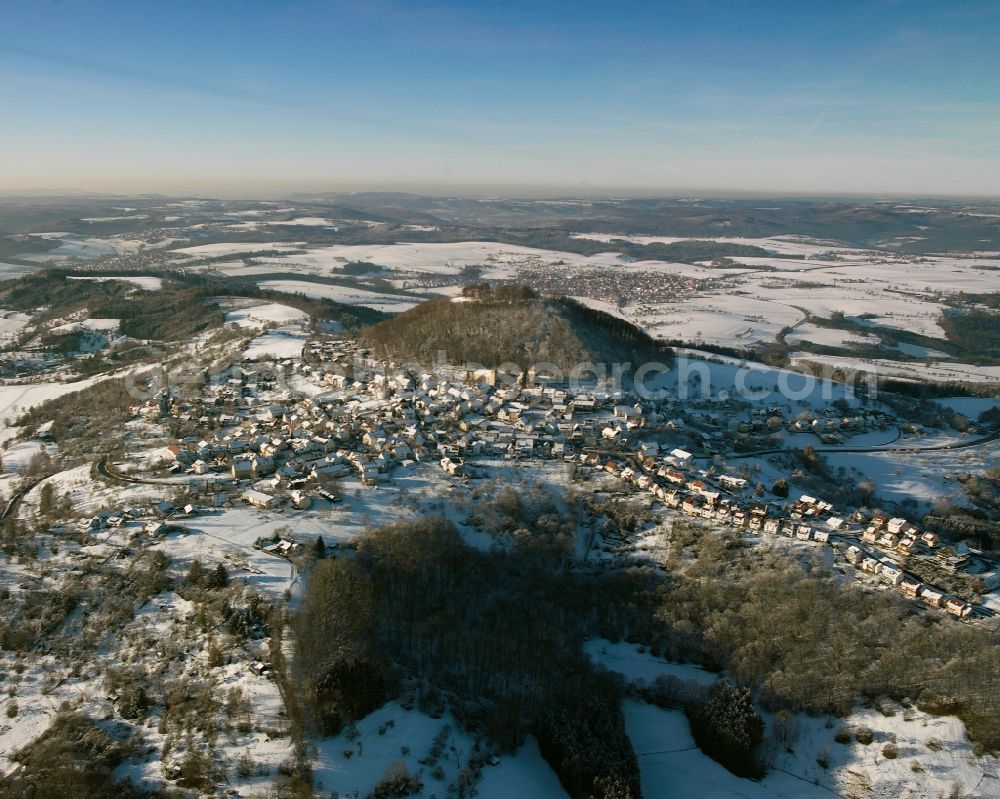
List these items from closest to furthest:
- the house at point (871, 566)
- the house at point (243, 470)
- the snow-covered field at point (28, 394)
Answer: the house at point (871, 566) → the house at point (243, 470) → the snow-covered field at point (28, 394)

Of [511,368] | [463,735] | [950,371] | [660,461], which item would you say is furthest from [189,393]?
[950,371]

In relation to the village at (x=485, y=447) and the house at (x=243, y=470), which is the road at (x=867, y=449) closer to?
the village at (x=485, y=447)

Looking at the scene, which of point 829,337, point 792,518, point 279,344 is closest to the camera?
point 792,518

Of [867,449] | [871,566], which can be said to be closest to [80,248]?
[867,449]

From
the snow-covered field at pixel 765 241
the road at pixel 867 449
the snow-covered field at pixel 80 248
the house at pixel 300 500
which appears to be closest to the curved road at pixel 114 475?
the house at pixel 300 500

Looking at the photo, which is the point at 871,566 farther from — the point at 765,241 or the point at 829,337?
the point at 765,241

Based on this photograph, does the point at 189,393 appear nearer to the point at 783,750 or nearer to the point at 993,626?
the point at 783,750
